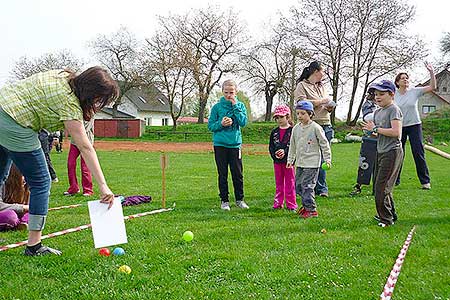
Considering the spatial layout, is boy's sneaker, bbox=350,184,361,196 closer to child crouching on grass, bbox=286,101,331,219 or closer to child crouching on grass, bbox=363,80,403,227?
child crouching on grass, bbox=286,101,331,219

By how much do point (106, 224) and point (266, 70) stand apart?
138 feet

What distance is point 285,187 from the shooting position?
22.0 feet

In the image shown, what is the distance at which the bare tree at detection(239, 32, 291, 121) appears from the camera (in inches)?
1694

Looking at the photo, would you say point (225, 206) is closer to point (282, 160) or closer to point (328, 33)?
point (282, 160)

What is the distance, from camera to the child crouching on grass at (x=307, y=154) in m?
6.06

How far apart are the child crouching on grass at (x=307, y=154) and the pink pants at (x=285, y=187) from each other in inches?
8.9

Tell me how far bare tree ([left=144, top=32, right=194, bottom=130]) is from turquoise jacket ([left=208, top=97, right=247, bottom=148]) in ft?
114

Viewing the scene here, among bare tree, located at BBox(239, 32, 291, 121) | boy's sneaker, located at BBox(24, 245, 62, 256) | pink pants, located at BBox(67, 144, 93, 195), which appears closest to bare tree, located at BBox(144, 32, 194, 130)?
bare tree, located at BBox(239, 32, 291, 121)

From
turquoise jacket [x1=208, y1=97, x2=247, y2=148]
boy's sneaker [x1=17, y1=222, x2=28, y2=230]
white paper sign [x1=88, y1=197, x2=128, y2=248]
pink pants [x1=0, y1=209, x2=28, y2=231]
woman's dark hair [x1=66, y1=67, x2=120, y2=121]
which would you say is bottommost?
boy's sneaker [x1=17, y1=222, x2=28, y2=230]

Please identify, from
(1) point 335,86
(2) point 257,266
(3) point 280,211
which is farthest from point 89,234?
(1) point 335,86

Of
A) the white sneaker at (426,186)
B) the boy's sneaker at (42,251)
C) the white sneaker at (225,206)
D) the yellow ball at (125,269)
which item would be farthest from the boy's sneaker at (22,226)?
the white sneaker at (426,186)

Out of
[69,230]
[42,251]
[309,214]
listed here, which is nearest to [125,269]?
[42,251]

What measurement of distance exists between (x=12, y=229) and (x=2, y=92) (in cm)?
204

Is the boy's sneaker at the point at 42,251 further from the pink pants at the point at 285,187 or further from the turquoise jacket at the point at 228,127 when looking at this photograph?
the pink pants at the point at 285,187
